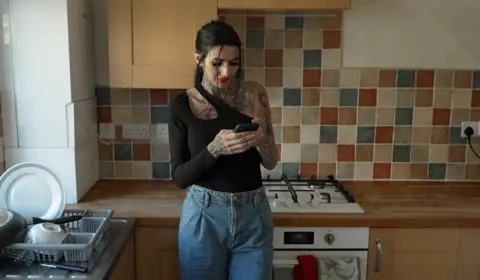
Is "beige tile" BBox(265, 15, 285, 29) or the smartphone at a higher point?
"beige tile" BBox(265, 15, 285, 29)

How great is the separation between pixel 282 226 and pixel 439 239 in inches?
24.1

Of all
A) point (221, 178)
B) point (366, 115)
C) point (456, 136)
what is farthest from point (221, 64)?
point (456, 136)

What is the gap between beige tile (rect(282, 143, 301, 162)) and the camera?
2457 mm

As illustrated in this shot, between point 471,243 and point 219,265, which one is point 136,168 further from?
point 471,243

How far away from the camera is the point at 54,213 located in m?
1.85

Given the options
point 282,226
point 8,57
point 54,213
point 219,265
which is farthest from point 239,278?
point 8,57

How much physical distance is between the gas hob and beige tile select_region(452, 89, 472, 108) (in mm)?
680

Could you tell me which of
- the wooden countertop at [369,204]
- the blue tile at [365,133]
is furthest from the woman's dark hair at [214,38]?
the blue tile at [365,133]

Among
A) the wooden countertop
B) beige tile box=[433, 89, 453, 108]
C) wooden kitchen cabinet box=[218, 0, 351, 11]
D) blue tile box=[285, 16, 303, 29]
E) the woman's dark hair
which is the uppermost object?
wooden kitchen cabinet box=[218, 0, 351, 11]

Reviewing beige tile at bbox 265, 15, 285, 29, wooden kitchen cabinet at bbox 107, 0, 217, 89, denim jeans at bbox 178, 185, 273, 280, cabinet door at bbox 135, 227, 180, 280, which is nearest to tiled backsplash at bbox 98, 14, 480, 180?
beige tile at bbox 265, 15, 285, 29

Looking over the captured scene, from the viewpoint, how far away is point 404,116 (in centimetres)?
244

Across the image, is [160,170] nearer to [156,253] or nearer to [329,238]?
[156,253]

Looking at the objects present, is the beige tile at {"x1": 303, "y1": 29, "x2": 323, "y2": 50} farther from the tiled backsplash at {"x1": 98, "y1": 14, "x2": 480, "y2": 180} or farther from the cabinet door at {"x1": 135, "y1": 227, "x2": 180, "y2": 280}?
the cabinet door at {"x1": 135, "y1": 227, "x2": 180, "y2": 280}

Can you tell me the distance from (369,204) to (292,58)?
30.1 inches
